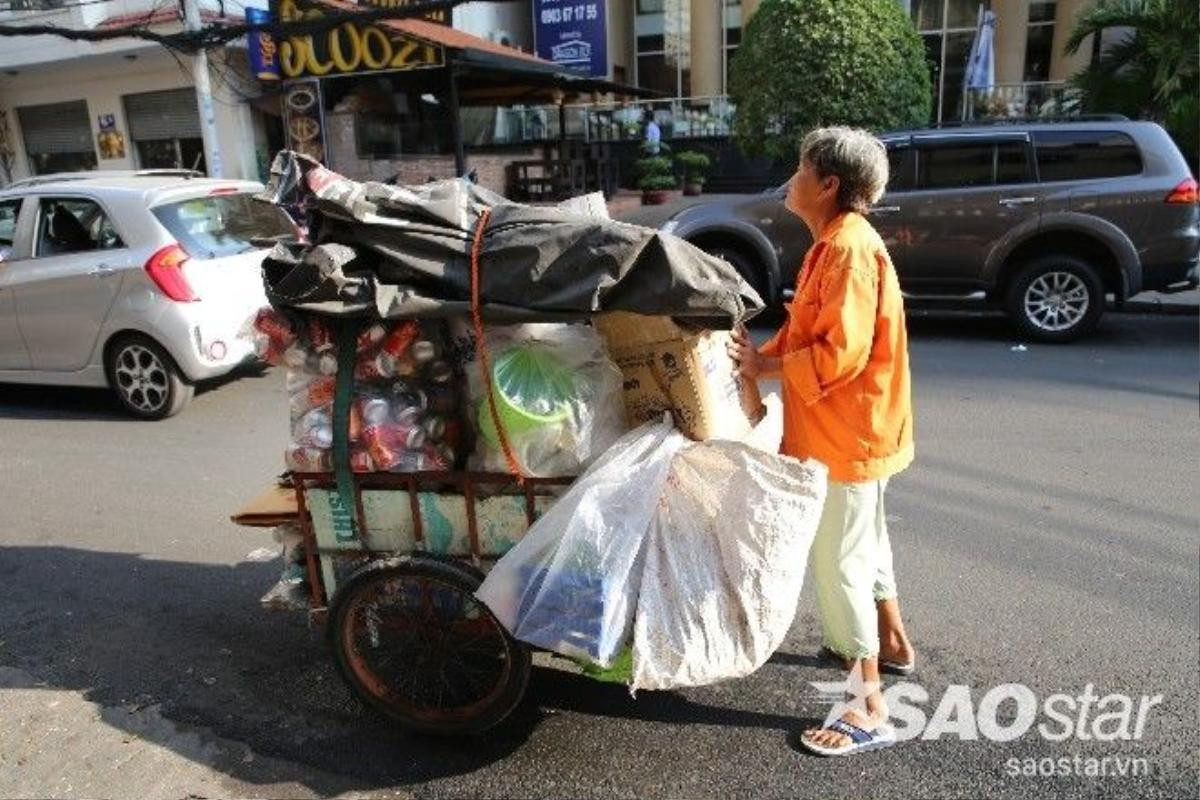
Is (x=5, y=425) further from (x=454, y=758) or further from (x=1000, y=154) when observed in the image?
(x=1000, y=154)

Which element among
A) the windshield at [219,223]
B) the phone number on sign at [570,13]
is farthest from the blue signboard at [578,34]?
the windshield at [219,223]

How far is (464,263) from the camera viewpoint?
8.48ft

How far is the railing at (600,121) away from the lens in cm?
1994

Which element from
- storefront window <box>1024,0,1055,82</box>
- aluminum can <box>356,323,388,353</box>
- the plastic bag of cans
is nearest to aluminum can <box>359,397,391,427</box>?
the plastic bag of cans

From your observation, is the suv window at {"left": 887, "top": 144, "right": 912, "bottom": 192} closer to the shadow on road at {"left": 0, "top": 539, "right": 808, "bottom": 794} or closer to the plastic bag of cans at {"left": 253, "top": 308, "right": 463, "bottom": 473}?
the shadow on road at {"left": 0, "top": 539, "right": 808, "bottom": 794}

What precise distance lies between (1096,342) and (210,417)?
7105mm

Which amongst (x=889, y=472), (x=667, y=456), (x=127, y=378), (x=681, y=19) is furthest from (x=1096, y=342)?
(x=681, y=19)

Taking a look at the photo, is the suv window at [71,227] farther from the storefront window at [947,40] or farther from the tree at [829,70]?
the storefront window at [947,40]

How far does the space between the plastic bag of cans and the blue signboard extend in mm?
15793

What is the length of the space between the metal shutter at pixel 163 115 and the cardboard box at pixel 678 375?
16175 millimetres

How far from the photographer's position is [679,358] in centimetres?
258

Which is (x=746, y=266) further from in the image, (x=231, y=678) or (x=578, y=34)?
(x=578, y=34)

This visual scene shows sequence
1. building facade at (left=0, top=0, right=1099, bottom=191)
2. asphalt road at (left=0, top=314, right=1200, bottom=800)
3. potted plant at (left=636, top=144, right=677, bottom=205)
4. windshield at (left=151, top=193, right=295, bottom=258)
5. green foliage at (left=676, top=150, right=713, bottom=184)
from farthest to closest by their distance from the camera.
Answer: green foliage at (left=676, top=150, right=713, bottom=184), potted plant at (left=636, top=144, right=677, bottom=205), building facade at (left=0, top=0, right=1099, bottom=191), windshield at (left=151, top=193, right=295, bottom=258), asphalt road at (left=0, top=314, right=1200, bottom=800)

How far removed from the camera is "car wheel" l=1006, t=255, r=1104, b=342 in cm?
752
